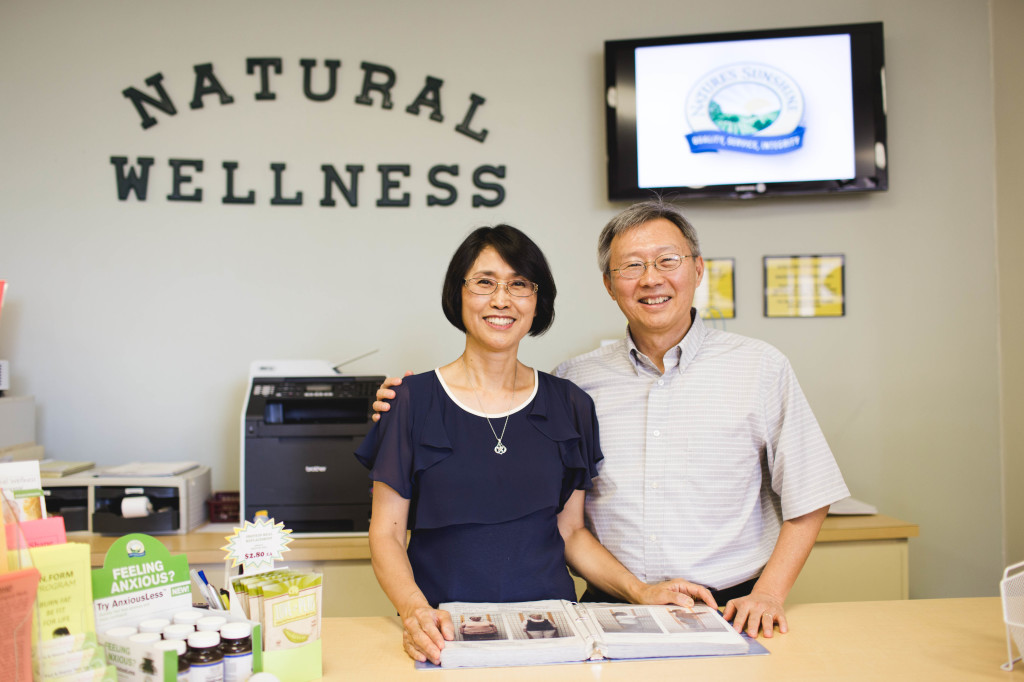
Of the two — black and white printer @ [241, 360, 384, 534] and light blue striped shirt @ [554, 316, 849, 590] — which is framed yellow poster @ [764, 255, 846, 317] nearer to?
light blue striped shirt @ [554, 316, 849, 590]

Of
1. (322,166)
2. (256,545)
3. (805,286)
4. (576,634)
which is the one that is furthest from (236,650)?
(805,286)

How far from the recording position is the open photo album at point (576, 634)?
1.14 m

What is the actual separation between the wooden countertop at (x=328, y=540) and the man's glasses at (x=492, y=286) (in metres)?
1.02

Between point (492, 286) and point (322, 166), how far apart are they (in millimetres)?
1519

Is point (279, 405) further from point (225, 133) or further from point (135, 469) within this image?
point (225, 133)

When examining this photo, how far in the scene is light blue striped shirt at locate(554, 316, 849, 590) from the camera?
1.55 meters

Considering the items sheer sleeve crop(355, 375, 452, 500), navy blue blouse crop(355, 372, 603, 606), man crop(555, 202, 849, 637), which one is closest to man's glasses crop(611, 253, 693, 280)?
man crop(555, 202, 849, 637)

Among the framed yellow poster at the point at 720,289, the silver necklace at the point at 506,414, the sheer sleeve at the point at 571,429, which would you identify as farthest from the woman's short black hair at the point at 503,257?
the framed yellow poster at the point at 720,289

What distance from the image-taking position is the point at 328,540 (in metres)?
2.22

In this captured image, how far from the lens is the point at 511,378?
1591 mm

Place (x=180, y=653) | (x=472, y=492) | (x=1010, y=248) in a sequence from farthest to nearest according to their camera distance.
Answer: (x=1010, y=248) → (x=472, y=492) → (x=180, y=653)

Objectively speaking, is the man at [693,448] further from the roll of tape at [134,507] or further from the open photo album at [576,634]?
the roll of tape at [134,507]

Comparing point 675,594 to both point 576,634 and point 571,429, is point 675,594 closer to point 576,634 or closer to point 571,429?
point 576,634

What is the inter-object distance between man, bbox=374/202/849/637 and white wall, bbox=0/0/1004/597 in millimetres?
1120
